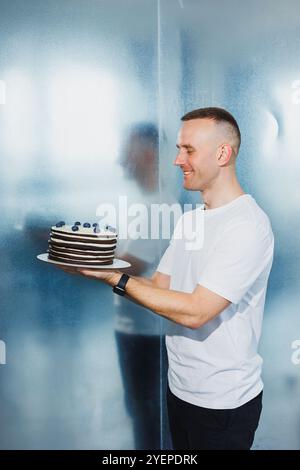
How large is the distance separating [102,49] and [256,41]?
19.0 inches

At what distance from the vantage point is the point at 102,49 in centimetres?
169

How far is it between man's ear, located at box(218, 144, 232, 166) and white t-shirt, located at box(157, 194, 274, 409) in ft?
0.35

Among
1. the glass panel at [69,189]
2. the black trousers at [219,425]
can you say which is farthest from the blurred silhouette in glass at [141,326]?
the black trousers at [219,425]

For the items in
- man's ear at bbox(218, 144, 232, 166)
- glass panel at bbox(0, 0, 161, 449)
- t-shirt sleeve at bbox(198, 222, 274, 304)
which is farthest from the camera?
glass panel at bbox(0, 0, 161, 449)

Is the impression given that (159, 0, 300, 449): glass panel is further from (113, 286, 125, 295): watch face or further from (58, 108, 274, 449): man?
(113, 286, 125, 295): watch face

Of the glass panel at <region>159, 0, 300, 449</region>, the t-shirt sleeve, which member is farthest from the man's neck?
the glass panel at <region>159, 0, 300, 449</region>

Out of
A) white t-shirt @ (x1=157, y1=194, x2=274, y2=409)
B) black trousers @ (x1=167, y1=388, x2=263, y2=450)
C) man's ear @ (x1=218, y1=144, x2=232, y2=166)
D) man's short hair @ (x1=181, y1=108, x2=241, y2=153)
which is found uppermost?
man's short hair @ (x1=181, y1=108, x2=241, y2=153)

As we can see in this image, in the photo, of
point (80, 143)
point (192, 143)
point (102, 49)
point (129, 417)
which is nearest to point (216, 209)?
point (192, 143)

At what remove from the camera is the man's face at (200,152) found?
1.37 m

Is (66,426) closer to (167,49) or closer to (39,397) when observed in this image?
(39,397)

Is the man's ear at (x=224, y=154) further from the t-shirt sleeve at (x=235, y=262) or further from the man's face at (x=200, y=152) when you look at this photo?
the t-shirt sleeve at (x=235, y=262)

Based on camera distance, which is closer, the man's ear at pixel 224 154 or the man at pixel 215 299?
the man at pixel 215 299

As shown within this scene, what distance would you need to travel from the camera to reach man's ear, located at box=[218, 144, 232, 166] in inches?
53.9

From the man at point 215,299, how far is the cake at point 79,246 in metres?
0.04
